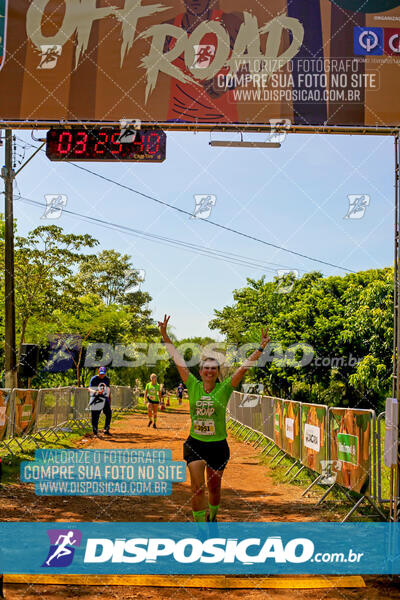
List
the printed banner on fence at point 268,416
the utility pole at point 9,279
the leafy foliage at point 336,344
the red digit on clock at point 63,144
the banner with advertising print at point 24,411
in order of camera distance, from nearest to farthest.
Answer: the red digit on clock at point 63,144
the banner with advertising print at point 24,411
the printed banner on fence at point 268,416
the utility pole at point 9,279
the leafy foliage at point 336,344

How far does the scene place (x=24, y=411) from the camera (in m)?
13.5

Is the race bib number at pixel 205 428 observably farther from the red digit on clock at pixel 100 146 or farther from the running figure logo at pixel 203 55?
the running figure logo at pixel 203 55

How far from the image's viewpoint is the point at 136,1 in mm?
7352

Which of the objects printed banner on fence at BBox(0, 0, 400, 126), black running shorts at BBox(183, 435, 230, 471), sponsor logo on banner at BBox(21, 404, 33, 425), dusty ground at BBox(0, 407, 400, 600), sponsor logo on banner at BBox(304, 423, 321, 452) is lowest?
dusty ground at BBox(0, 407, 400, 600)

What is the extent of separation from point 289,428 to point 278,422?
1449 millimetres

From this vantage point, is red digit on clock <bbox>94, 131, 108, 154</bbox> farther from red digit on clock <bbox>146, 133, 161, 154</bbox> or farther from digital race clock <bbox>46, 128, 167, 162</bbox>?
red digit on clock <bbox>146, 133, 161, 154</bbox>

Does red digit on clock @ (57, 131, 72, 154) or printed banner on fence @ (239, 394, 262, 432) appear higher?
red digit on clock @ (57, 131, 72, 154)

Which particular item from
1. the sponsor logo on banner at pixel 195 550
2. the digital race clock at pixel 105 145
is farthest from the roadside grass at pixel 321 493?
the digital race clock at pixel 105 145

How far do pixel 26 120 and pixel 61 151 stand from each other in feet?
1.78

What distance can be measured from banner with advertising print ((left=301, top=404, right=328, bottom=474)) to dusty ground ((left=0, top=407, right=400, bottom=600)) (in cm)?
57

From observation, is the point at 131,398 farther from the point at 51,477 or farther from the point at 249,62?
the point at 249,62

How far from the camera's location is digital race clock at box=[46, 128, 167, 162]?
730cm

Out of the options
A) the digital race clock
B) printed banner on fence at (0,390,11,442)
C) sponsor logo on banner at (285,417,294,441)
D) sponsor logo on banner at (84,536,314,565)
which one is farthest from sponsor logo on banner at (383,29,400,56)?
printed banner on fence at (0,390,11,442)

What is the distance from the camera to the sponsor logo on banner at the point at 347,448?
7731 millimetres
